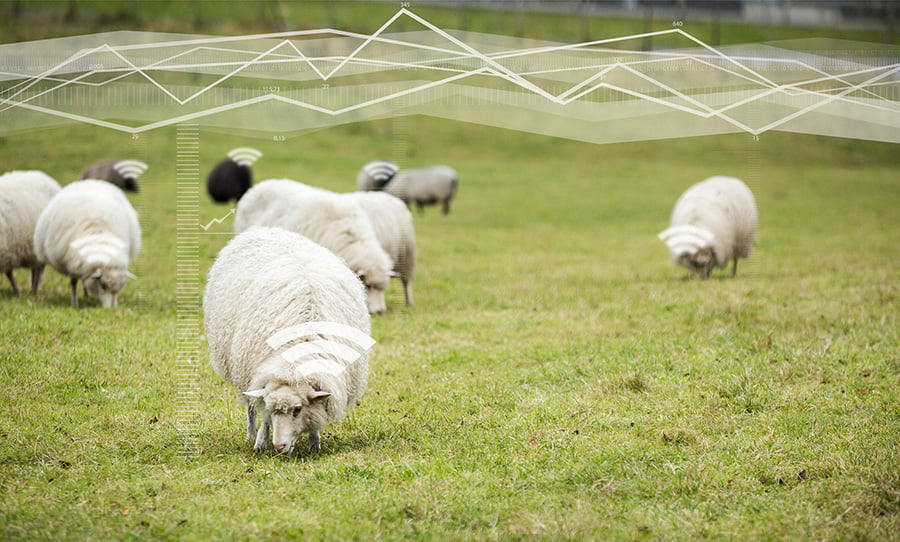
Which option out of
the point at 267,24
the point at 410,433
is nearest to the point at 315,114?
the point at 410,433

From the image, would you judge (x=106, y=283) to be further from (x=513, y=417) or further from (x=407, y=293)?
(x=513, y=417)

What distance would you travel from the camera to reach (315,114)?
13547mm

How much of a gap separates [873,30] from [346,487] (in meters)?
32.8

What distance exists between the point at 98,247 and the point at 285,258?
18.3 feet

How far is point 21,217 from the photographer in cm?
1173

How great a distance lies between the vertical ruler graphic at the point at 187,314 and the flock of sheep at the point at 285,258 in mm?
511

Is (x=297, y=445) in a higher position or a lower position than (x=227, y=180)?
lower

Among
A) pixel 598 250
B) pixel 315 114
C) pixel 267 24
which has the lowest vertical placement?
pixel 598 250

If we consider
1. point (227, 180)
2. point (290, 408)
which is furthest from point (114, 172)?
point (290, 408)

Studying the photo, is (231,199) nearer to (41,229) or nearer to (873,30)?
(41,229)

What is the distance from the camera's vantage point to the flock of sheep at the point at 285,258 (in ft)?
20.9

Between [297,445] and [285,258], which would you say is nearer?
[297,445]

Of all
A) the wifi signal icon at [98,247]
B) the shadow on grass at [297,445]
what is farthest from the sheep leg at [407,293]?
the shadow on grass at [297,445]

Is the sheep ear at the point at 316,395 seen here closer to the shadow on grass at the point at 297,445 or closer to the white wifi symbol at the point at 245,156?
the shadow on grass at the point at 297,445
